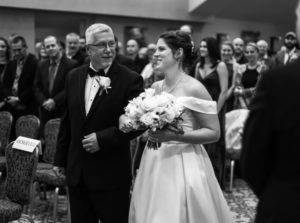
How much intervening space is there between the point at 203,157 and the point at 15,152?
159cm

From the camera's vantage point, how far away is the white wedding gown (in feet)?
10.0

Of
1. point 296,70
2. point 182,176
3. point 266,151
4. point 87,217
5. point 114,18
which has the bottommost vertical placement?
point 87,217

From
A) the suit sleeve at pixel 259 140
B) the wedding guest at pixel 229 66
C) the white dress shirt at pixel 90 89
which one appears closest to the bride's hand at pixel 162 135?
the white dress shirt at pixel 90 89

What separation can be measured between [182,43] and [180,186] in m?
0.93

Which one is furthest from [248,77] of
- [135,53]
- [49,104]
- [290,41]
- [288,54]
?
[49,104]

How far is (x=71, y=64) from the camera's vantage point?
6406 mm

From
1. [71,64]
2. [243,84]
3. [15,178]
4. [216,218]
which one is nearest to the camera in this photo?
[216,218]

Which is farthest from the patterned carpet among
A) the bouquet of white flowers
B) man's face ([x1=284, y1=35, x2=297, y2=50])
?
man's face ([x1=284, y1=35, x2=297, y2=50])

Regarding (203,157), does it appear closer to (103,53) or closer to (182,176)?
(182,176)

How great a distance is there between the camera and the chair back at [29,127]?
5.67 m

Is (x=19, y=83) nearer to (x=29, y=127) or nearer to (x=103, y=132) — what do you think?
(x=29, y=127)

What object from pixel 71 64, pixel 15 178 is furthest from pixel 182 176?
pixel 71 64

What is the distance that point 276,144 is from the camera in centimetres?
165

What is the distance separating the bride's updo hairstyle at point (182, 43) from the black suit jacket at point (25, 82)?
398 cm
